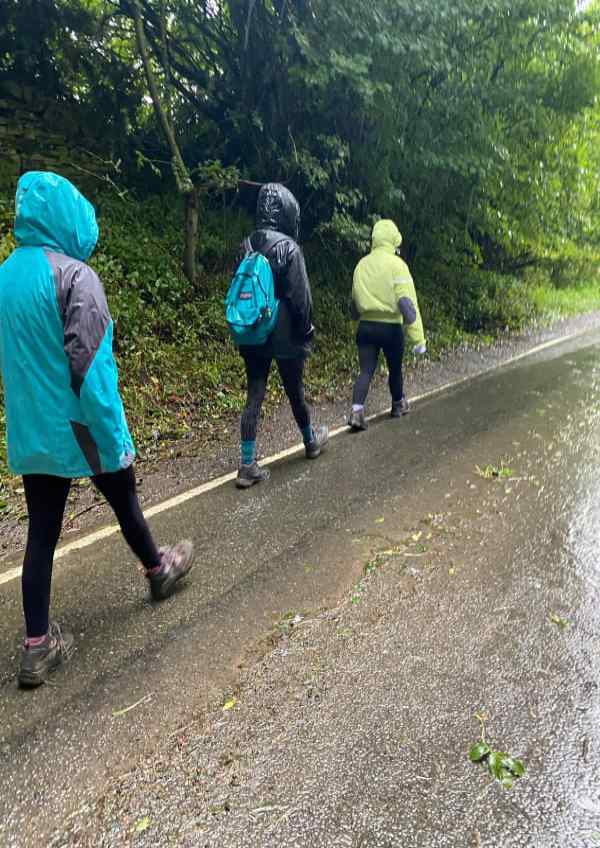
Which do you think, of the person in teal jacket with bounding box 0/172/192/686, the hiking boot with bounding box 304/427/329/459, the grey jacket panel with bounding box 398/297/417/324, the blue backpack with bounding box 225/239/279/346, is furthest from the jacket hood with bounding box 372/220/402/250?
the person in teal jacket with bounding box 0/172/192/686

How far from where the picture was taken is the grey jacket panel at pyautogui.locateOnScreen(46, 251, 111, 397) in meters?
2.25

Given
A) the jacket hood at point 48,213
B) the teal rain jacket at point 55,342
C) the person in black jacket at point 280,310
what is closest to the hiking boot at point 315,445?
the person in black jacket at point 280,310

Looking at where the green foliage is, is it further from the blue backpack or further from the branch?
the branch

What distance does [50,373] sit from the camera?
7.60 ft

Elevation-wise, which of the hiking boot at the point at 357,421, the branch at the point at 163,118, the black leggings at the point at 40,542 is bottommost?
the hiking boot at the point at 357,421

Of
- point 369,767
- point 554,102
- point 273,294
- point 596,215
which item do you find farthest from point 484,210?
point 369,767

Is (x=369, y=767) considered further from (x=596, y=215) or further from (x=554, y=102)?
(x=596, y=215)

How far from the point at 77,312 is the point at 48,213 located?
0.45 meters

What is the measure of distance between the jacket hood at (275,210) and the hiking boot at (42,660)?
3257 mm

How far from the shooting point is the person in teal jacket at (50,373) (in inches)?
88.8

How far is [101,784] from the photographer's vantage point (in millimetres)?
1976

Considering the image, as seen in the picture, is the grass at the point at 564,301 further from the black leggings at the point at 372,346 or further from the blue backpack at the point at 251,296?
the blue backpack at the point at 251,296

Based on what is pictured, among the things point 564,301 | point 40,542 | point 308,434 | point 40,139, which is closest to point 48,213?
point 40,542

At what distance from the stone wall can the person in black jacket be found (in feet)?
16.8
